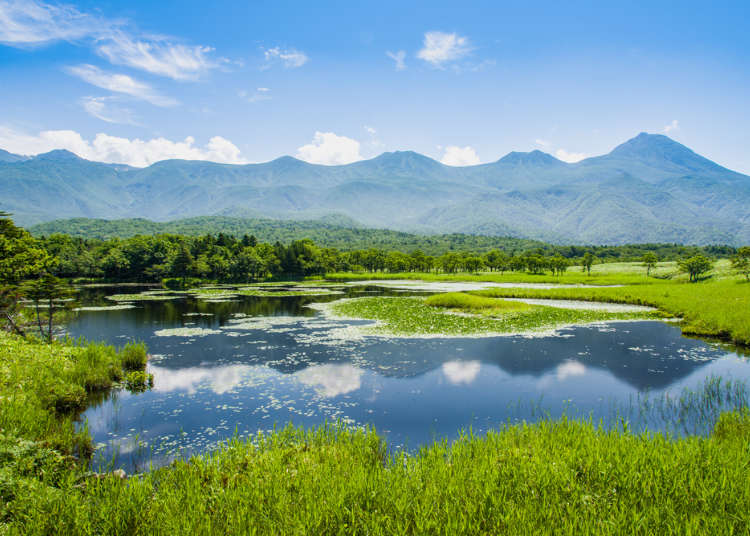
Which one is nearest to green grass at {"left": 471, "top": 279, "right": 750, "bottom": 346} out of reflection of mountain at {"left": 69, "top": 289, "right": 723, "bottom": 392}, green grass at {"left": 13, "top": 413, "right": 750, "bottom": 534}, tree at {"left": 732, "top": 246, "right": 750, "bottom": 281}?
reflection of mountain at {"left": 69, "top": 289, "right": 723, "bottom": 392}

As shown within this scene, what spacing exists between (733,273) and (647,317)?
4362 cm

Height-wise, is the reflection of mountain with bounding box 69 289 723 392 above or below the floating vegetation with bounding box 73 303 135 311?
below

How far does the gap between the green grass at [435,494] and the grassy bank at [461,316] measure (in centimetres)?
2325

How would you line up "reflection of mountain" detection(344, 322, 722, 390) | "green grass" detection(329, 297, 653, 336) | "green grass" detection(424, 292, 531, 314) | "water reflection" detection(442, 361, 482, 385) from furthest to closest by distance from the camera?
"green grass" detection(424, 292, 531, 314) < "green grass" detection(329, 297, 653, 336) < "reflection of mountain" detection(344, 322, 722, 390) < "water reflection" detection(442, 361, 482, 385)

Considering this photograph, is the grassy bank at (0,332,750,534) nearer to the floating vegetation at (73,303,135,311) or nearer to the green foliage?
the green foliage

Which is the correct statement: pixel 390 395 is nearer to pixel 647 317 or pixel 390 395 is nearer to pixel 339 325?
pixel 339 325

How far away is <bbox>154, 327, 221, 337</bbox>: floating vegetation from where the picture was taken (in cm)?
3288

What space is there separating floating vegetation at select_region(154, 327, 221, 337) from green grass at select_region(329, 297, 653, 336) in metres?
14.2

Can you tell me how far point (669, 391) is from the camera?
61.2 ft

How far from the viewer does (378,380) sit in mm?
20906

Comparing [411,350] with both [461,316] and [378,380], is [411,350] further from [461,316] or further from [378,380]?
[461,316]

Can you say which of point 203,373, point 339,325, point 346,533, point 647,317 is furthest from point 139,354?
point 647,317

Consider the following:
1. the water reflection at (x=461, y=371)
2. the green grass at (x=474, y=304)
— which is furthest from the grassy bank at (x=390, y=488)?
the green grass at (x=474, y=304)

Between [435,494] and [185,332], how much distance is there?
31238mm
